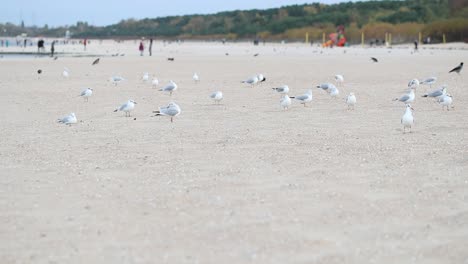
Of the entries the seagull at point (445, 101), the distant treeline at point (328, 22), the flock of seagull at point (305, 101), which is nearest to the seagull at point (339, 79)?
the flock of seagull at point (305, 101)

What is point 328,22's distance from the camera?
115 metres

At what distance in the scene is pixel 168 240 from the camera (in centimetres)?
564

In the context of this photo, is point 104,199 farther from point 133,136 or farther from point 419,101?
point 419,101

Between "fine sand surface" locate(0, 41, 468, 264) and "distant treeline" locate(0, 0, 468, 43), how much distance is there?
179ft

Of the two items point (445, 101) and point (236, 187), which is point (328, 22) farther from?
point (236, 187)

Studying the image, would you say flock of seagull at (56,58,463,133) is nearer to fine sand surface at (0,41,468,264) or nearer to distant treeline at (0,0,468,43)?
fine sand surface at (0,41,468,264)

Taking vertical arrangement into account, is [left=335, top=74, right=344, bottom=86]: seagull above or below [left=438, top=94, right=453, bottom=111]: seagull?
above

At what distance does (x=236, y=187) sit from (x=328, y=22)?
110 meters

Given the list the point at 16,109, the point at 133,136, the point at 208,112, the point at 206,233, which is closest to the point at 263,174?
the point at 206,233

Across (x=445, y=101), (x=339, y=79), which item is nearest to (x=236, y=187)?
(x=445, y=101)

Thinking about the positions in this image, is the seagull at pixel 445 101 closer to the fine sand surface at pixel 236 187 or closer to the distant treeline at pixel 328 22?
the fine sand surface at pixel 236 187

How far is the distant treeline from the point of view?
74938 millimetres

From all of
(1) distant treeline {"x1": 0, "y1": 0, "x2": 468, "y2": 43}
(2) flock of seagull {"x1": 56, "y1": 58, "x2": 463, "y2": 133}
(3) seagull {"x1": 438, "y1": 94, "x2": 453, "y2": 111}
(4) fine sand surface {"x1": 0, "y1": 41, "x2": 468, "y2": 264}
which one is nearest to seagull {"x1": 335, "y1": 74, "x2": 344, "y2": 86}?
(2) flock of seagull {"x1": 56, "y1": 58, "x2": 463, "y2": 133}

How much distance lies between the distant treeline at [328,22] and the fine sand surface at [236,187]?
54493mm
